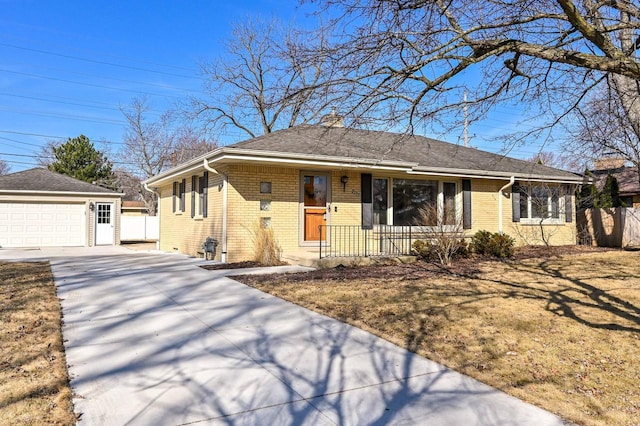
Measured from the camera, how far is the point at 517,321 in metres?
5.25

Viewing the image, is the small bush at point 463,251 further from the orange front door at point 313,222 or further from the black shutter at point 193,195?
the black shutter at point 193,195

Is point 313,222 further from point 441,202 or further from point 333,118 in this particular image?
point 333,118

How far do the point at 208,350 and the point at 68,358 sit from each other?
1.24 metres

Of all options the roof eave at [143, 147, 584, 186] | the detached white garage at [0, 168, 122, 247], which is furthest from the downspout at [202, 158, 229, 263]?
the detached white garage at [0, 168, 122, 247]

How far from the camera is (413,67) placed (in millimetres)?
4934

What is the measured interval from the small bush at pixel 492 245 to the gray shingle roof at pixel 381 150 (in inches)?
80.1

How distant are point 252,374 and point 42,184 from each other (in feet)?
64.2

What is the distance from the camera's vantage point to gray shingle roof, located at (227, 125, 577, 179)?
11.1 meters

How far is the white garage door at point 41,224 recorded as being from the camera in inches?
715

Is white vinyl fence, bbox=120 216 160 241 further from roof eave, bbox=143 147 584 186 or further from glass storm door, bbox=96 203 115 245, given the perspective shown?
roof eave, bbox=143 147 584 186

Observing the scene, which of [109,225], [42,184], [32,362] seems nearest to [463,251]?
[32,362]

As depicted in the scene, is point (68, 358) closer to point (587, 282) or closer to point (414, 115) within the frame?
point (414, 115)

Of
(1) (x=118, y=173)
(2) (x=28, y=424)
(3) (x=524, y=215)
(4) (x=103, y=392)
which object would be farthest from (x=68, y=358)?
(1) (x=118, y=173)

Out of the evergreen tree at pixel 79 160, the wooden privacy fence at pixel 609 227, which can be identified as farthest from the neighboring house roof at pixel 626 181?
the evergreen tree at pixel 79 160
